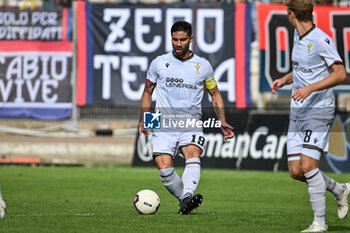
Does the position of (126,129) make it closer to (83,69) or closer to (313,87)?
(83,69)

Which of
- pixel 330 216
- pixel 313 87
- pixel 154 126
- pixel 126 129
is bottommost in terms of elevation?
pixel 126 129

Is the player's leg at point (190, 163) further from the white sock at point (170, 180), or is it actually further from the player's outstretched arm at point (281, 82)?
the player's outstretched arm at point (281, 82)

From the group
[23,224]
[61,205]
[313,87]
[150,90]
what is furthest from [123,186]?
[313,87]

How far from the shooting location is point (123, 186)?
15.6 m

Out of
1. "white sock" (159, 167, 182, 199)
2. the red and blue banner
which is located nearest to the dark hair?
"white sock" (159, 167, 182, 199)

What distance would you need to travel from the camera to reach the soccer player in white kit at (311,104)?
828 cm

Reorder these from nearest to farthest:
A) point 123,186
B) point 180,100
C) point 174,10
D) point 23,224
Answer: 1. point 23,224
2. point 180,100
3. point 123,186
4. point 174,10

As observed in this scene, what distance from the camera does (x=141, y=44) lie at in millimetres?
22984

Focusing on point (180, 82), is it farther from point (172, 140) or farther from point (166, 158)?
point (166, 158)

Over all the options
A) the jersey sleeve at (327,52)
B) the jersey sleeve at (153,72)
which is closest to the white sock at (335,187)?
the jersey sleeve at (327,52)

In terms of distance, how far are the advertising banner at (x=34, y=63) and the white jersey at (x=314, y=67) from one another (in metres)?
15.4

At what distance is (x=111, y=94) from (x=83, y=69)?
1077 mm

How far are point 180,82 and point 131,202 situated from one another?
3.12 meters

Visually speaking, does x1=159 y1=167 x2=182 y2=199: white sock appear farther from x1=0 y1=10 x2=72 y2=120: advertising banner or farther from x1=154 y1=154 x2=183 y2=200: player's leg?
x1=0 y1=10 x2=72 y2=120: advertising banner
